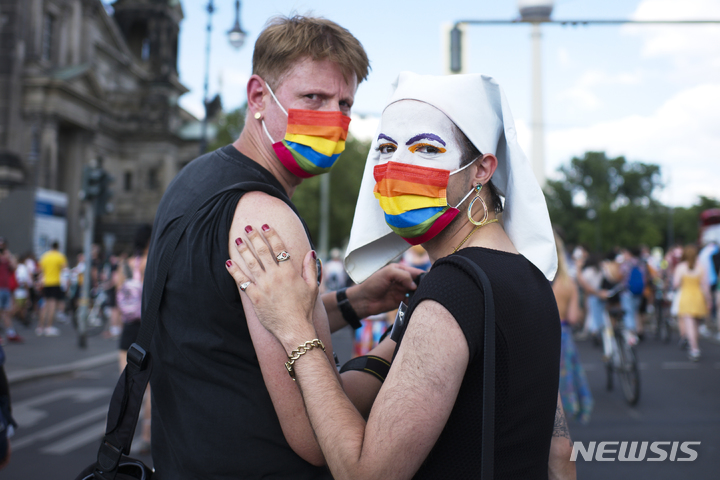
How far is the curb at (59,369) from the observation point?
884cm

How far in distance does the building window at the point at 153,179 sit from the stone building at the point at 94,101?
85 mm

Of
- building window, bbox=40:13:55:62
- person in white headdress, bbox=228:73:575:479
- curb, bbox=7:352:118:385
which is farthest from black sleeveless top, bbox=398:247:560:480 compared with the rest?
building window, bbox=40:13:55:62

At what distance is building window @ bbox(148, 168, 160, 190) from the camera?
50375mm

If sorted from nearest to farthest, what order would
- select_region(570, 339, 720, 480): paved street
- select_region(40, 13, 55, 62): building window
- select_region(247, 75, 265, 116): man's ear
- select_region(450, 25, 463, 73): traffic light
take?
select_region(247, 75, 265, 116): man's ear → select_region(570, 339, 720, 480): paved street → select_region(450, 25, 463, 73): traffic light → select_region(40, 13, 55, 62): building window

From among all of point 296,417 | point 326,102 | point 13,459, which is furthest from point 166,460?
point 13,459

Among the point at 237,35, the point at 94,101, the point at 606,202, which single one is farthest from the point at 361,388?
the point at 606,202

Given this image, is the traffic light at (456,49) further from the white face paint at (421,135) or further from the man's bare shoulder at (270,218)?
the man's bare shoulder at (270,218)

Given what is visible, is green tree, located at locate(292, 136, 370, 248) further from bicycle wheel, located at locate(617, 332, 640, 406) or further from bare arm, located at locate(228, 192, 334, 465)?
bare arm, located at locate(228, 192, 334, 465)

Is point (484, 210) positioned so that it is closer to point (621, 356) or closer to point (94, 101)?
point (621, 356)

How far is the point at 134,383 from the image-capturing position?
Answer: 1.80m

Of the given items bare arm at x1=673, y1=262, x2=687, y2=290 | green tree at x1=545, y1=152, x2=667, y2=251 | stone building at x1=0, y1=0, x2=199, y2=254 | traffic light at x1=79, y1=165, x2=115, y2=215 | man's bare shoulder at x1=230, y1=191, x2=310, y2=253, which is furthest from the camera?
green tree at x1=545, y1=152, x2=667, y2=251

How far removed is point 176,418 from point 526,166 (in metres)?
1.31

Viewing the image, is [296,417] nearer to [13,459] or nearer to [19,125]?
[13,459]

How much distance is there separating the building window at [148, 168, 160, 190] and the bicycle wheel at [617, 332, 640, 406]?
47.5 meters
